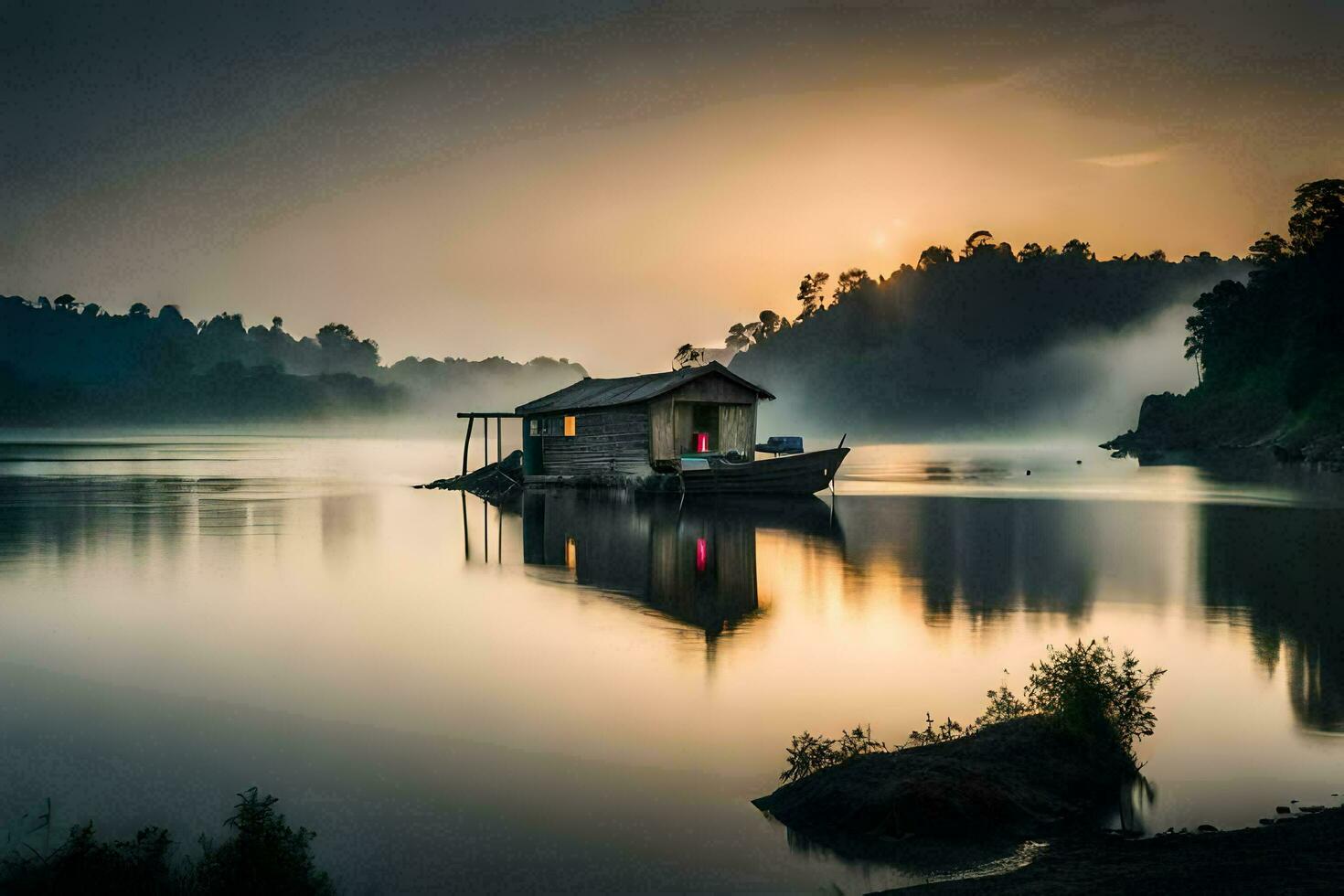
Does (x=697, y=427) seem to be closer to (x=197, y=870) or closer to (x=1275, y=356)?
(x=197, y=870)

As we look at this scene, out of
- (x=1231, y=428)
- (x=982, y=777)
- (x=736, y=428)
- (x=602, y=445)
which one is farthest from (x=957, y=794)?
(x=1231, y=428)

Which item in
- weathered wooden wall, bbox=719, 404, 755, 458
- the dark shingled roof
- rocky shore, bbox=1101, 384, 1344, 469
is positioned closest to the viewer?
the dark shingled roof

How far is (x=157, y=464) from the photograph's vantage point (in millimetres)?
100188

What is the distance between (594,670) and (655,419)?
106 feet

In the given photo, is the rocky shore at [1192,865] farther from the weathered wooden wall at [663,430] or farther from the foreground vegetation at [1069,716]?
the weathered wooden wall at [663,430]

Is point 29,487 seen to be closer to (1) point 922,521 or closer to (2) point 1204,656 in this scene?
(1) point 922,521

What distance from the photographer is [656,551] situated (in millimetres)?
31141

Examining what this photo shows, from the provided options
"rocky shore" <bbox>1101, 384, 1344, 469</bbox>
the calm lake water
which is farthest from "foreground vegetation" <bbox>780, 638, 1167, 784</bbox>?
"rocky shore" <bbox>1101, 384, 1344, 469</bbox>

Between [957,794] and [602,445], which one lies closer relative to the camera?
[957,794]

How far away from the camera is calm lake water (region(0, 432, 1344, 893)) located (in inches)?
401

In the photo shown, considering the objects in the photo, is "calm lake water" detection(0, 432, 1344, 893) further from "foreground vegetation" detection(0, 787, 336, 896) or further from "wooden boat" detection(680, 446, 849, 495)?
"wooden boat" detection(680, 446, 849, 495)

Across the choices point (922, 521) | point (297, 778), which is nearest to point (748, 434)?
Result: point (922, 521)

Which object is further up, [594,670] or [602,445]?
[602,445]

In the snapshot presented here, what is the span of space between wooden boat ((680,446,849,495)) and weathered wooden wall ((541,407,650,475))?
2.71m
